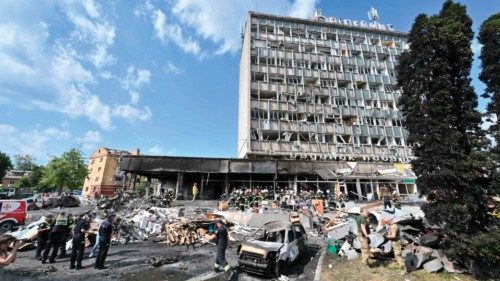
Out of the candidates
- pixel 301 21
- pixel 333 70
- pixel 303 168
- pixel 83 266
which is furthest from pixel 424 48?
pixel 301 21

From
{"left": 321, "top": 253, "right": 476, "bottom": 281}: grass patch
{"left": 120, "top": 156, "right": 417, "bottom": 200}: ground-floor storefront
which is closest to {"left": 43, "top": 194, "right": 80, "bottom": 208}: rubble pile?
{"left": 120, "top": 156, "right": 417, "bottom": 200}: ground-floor storefront

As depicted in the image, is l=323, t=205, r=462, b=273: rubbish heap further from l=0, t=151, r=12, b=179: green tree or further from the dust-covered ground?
l=0, t=151, r=12, b=179: green tree

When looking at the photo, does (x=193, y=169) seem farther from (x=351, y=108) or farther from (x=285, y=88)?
(x=351, y=108)

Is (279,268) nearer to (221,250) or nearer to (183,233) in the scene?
(221,250)

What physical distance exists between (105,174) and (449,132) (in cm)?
7051

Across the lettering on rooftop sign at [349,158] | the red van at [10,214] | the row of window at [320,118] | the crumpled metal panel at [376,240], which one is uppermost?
the row of window at [320,118]

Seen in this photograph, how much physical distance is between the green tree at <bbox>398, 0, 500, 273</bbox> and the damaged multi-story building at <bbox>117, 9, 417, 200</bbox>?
19019 mm

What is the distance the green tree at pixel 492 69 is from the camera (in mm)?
10305

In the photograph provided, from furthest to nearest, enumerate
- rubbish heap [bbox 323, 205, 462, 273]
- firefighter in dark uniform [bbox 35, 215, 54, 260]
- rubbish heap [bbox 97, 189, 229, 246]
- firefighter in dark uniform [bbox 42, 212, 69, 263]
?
rubbish heap [bbox 97, 189, 229, 246] → firefighter in dark uniform [bbox 35, 215, 54, 260] → firefighter in dark uniform [bbox 42, 212, 69, 263] → rubbish heap [bbox 323, 205, 462, 273]

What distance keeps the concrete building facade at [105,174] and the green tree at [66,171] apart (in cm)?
1093

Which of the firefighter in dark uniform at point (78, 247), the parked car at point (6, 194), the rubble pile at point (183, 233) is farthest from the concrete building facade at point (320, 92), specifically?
the parked car at point (6, 194)

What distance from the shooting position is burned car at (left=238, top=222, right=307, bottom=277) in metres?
9.41

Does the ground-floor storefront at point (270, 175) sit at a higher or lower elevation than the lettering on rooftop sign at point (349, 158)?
lower

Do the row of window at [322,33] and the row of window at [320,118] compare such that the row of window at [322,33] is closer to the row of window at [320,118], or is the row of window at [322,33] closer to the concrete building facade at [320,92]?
the concrete building facade at [320,92]
